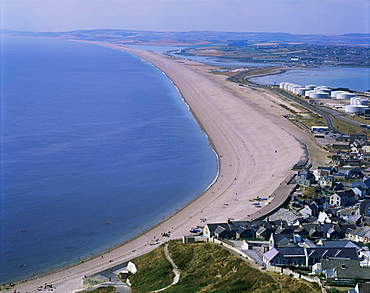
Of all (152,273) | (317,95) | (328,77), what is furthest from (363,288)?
(328,77)

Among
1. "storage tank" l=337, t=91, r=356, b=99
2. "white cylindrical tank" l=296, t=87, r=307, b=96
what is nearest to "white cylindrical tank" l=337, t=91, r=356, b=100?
"storage tank" l=337, t=91, r=356, b=99

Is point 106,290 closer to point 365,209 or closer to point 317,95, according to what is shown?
point 365,209

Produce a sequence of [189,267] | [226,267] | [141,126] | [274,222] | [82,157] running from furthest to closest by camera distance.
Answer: [141,126] → [82,157] → [274,222] → [189,267] → [226,267]

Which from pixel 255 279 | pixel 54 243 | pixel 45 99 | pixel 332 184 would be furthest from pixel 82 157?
pixel 45 99

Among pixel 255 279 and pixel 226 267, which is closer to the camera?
pixel 255 279

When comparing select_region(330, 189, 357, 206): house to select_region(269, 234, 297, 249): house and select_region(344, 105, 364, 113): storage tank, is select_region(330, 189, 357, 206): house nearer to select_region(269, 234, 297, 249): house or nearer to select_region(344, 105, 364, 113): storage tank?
select_region(269, 234, 297, 249): house

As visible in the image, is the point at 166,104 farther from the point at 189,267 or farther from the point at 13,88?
the point at 189,267

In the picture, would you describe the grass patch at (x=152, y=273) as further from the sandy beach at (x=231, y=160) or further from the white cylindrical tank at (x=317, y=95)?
the white cylindrical tank at (x=317, y=95)

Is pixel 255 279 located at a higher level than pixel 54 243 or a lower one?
higher
